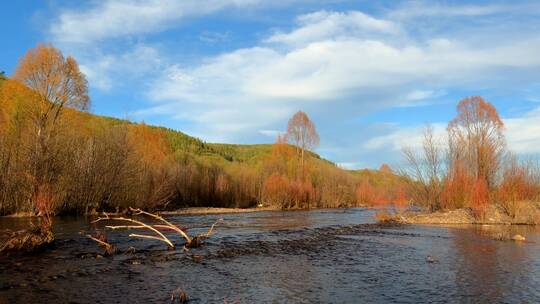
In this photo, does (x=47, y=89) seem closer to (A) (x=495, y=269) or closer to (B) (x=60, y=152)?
(B) (x=60, y=152)

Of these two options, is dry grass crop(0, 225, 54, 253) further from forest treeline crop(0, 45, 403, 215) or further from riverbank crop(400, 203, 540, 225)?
riverbank crop(400, 203, 540, 225)

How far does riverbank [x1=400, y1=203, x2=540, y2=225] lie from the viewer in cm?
3291

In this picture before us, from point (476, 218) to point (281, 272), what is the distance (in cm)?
2631

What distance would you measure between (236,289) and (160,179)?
3799 centimetres

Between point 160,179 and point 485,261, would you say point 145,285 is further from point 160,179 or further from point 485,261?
point 160,179

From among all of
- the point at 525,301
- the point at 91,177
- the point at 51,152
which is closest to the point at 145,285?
the point at 525,301

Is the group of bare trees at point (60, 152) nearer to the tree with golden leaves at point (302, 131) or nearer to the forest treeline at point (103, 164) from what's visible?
the forest treeline at point (103, 164)

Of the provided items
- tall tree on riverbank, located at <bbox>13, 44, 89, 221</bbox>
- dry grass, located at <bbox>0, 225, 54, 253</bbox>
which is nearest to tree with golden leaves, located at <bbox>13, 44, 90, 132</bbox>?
tall tree on riverbank, located at <bbox>13, 44, 89, 221</bbox>

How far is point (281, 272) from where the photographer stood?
Answer: 14.5m

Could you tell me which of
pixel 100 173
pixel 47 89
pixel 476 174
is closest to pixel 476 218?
pixel 476 174

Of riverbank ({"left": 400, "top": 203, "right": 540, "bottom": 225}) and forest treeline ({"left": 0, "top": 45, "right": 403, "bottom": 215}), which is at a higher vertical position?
Result: forest treeline ({"left": 0, "top": 45, "right": 403, "bottom": 215})

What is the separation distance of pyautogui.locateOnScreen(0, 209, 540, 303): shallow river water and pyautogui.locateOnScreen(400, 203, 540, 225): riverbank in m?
12.5

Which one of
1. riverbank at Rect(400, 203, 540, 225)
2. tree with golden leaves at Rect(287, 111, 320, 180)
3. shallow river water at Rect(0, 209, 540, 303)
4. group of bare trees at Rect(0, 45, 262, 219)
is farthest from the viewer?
tree with golden leaves at Rect(287, 111, 320, 180)

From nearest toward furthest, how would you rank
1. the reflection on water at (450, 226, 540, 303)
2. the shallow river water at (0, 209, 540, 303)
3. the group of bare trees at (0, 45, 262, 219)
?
the shallow river water at (0, 209, 540, 303) < the reflection on water at (450, 226, 540, 303) < the group of bare trees at (0, 45, 262, 219)
